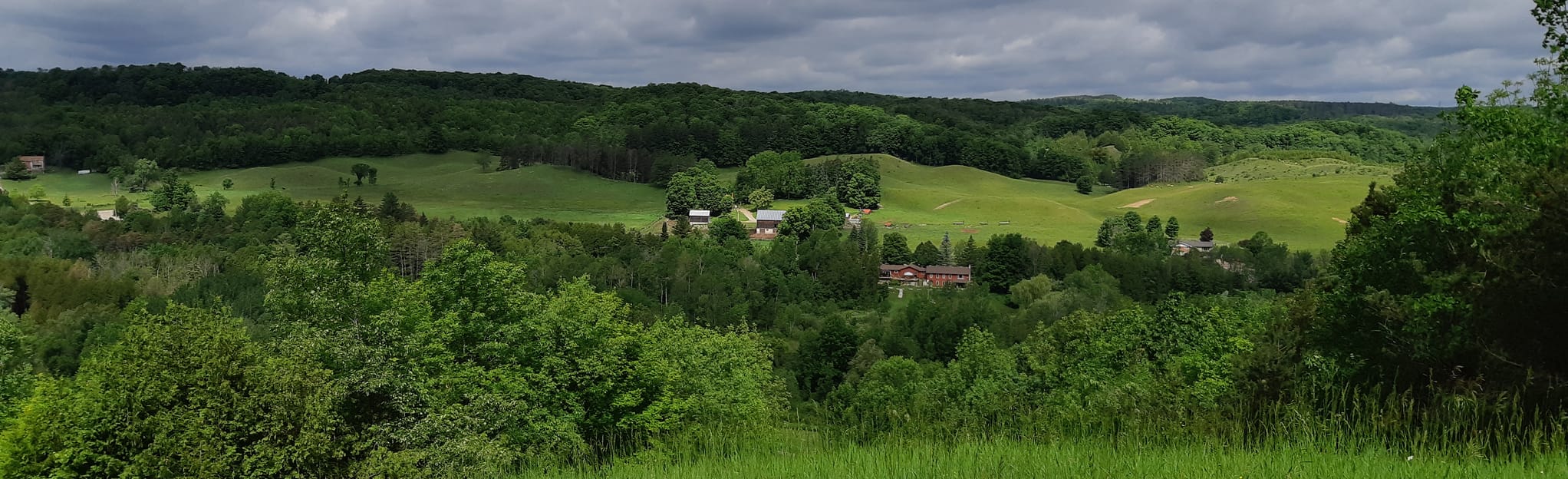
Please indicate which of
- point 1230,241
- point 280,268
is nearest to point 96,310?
point 280,268

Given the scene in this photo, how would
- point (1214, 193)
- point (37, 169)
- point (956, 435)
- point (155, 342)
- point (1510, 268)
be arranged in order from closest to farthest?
point (956, 435)
point (1510, 268)
point (155, 342)
point (1214, 193)
point (37, 169)

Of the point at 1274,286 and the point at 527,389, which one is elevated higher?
the point at 527,389

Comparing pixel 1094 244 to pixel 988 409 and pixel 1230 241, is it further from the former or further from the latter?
pixel 988 409

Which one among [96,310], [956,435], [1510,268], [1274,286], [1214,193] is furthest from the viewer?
[1214,193]

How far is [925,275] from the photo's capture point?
10481 cm

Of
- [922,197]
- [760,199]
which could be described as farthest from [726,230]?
[922,197]

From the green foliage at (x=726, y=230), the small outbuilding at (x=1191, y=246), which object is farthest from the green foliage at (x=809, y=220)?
the small outbuilding at (x=1191, y=246)

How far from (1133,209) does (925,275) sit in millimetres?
52484

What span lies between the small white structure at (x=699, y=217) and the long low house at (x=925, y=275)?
1348 inches

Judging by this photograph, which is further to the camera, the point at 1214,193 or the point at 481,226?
the point at 1214,193

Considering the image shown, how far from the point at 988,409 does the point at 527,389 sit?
13877 mm

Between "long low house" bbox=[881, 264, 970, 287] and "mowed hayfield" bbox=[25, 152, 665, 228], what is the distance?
38.9 meters

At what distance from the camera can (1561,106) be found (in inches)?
634

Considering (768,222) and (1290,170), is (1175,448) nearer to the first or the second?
(768,222)
